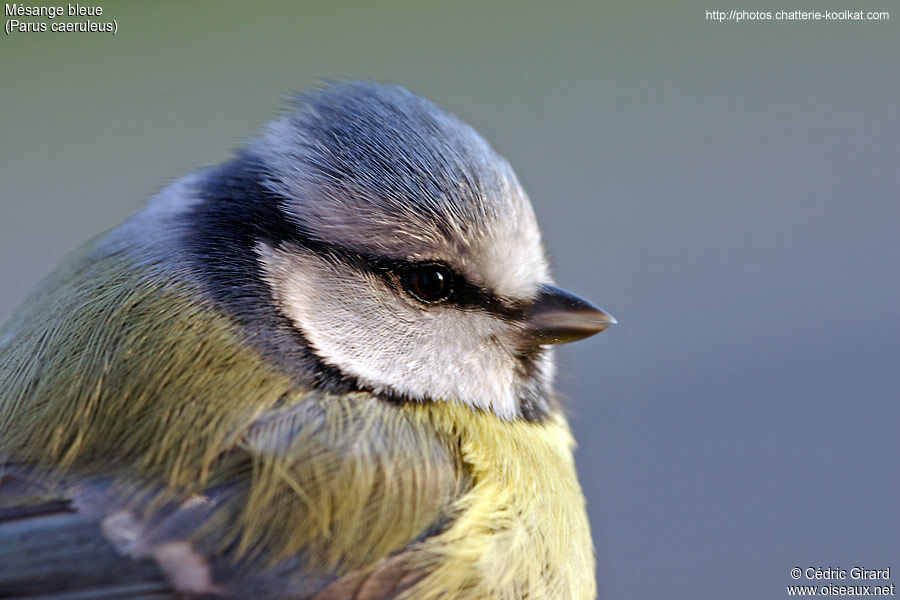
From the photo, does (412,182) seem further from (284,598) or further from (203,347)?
(284,598)

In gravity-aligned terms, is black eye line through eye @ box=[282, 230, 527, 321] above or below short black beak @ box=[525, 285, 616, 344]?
above

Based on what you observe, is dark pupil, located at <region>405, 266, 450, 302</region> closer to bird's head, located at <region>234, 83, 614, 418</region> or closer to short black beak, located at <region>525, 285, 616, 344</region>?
bird's head, located at <region>234, 83, 614, 418</region>

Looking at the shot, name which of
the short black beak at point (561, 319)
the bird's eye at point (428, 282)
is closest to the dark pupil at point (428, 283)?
the bird's eye at point (428, 282)

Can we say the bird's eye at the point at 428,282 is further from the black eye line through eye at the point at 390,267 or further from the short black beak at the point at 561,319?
the short black beak at the point at 561,319

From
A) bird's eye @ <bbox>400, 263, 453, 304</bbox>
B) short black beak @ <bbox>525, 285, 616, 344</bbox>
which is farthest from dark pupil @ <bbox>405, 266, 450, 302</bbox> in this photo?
short black beak @ <bbox>525, 285, 616, 344</bbox>

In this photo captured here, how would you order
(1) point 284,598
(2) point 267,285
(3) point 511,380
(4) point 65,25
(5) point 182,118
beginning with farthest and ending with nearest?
(5) point 182,118, (4) point 65,25, (3) point 511,380, (2) point 267,285, (1) point 284,598

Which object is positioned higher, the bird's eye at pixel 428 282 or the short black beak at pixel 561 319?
the bird's eye at pixel 428 282

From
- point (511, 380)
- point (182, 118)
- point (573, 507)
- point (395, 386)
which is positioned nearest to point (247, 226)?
point (395, 386)
